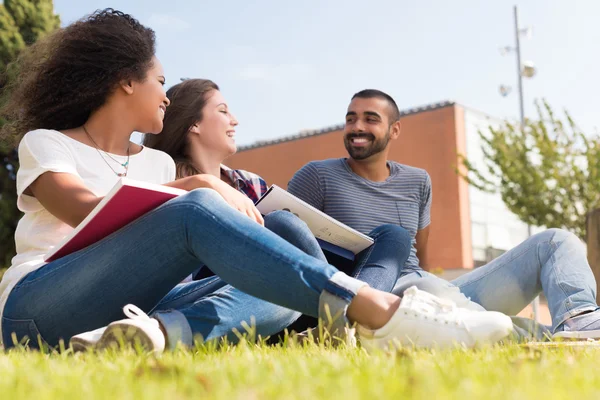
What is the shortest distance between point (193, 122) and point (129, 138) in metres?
1.15

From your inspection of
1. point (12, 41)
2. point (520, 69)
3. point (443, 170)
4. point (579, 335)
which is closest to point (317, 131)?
point (443, 170)

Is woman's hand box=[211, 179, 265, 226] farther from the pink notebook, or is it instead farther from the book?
the book

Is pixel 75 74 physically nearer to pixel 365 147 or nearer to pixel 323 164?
pixel 323 164

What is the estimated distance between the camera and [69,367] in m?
1.66

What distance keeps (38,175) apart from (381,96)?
3144 millimetres

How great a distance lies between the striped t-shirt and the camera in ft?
14.2

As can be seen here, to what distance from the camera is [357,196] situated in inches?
173

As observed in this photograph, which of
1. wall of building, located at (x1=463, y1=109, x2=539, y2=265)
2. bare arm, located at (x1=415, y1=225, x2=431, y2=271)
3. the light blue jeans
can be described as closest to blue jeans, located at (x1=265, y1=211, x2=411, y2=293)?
the light blue jeans

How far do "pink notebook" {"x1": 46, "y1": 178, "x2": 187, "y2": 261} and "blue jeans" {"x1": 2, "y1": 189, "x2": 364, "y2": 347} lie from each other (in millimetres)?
37

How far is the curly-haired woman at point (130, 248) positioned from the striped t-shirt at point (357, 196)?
1389 mm

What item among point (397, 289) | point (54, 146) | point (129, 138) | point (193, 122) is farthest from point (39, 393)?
point (193, 122)

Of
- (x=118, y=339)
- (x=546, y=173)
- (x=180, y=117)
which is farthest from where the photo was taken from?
(x=546, y=173)

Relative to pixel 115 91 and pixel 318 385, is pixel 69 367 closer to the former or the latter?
pixel 318 385

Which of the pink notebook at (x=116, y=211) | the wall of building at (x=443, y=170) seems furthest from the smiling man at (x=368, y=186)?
the wall of building at (x=443, y=170)
